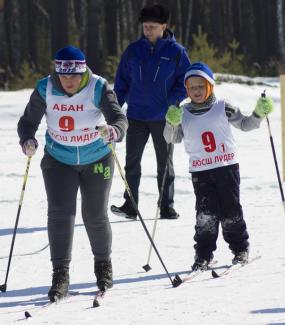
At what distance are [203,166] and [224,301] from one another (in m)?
1.24

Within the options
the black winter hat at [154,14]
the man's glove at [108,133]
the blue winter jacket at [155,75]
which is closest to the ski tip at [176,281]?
the man's glove at [108,133]

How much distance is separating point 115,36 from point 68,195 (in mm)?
24122

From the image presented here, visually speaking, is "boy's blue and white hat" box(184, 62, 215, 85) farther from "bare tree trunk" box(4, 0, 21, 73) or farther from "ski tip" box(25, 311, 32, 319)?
"bare tree trunk" box(4, 0, 21, 73)

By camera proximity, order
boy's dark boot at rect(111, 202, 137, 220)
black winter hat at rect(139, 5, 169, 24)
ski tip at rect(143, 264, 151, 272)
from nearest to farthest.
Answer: ski tip at rect(143, 264, 151, 272) < black winter hat at rect(139, 5, 169, 24) < boy's dark boot at rect(111, 202, 137, 220)

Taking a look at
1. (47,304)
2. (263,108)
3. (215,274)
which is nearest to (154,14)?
(263,108)

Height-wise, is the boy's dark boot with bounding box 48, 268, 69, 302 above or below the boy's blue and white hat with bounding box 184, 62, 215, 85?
below

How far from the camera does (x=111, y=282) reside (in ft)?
20.9

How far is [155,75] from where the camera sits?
29.4ft

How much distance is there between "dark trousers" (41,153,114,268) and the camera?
242 inches

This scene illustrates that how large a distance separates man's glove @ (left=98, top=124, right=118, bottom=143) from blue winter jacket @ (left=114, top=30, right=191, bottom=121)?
9.74 ft

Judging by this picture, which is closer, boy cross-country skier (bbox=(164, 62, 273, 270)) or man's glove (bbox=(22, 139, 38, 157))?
man's glove (bbox=(22, 139, 38, 157))

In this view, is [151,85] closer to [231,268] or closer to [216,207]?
[216,207]

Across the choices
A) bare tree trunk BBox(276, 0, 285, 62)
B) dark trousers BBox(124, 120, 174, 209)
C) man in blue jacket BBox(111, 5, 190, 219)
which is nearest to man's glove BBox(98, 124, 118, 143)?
man in blue jacket BBox(111, 5, 190, 219)

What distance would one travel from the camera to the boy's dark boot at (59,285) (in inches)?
237
